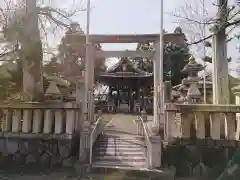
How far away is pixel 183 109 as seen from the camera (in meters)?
7.73

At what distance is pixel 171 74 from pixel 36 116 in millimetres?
29448

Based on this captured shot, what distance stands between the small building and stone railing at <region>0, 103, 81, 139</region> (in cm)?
2324

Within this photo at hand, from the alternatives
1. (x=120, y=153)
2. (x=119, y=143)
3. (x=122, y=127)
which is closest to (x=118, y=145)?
(x=119, y=143)

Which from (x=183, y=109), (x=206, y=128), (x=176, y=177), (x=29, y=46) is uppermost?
(x=29, y=46)

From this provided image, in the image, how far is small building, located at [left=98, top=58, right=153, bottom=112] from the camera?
31828mm

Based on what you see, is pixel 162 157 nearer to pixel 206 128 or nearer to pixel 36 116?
pixel 206 128

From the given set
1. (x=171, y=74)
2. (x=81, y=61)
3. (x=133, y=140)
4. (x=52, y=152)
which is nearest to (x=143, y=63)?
(x=171, y=74)

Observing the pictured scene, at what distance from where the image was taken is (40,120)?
830 centimetres

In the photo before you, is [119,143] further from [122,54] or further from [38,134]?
[122,54]

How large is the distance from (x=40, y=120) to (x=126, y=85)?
25.9 m

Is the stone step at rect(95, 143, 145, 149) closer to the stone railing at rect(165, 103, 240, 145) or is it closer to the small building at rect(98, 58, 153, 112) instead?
the stone railing at rect(165, 103, 240, 145)

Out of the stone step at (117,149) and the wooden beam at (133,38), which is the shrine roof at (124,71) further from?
the stone step at (117,149)

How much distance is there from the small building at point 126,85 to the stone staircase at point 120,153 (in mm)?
21129

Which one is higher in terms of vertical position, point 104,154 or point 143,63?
point 143,63
